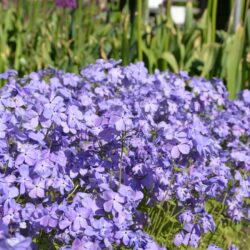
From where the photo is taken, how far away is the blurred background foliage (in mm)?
4234

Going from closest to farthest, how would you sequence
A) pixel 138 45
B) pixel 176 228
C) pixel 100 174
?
pixel 100 174 < pixel 176 228 < pixel 138 45

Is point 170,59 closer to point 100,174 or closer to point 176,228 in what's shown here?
point 176,228

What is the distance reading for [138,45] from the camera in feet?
13.8

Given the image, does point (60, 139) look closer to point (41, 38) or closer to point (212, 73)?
point (212, 73)

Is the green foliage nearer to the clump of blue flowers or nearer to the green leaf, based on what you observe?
the clump of blue flowers

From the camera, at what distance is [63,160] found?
2053 mm

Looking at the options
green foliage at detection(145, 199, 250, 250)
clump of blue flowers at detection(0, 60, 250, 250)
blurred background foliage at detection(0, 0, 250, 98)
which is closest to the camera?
clump of blue flowers at detection(0, 60, 250, 250)

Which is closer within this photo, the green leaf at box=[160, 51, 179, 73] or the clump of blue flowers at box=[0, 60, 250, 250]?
the clump of blue flowers at box=[0, 60, 250, 250]

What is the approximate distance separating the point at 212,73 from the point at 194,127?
2.08 metres

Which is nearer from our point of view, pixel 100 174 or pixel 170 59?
pixel 100 174

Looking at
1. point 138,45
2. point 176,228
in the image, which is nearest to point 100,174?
point 176,228

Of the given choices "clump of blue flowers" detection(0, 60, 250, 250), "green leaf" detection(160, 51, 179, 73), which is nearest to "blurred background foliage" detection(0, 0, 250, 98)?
"green leaf" detection(160, 51, 179, 73)

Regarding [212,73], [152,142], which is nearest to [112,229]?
[152,142]

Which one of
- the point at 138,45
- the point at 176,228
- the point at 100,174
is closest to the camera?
the point at 100,174
